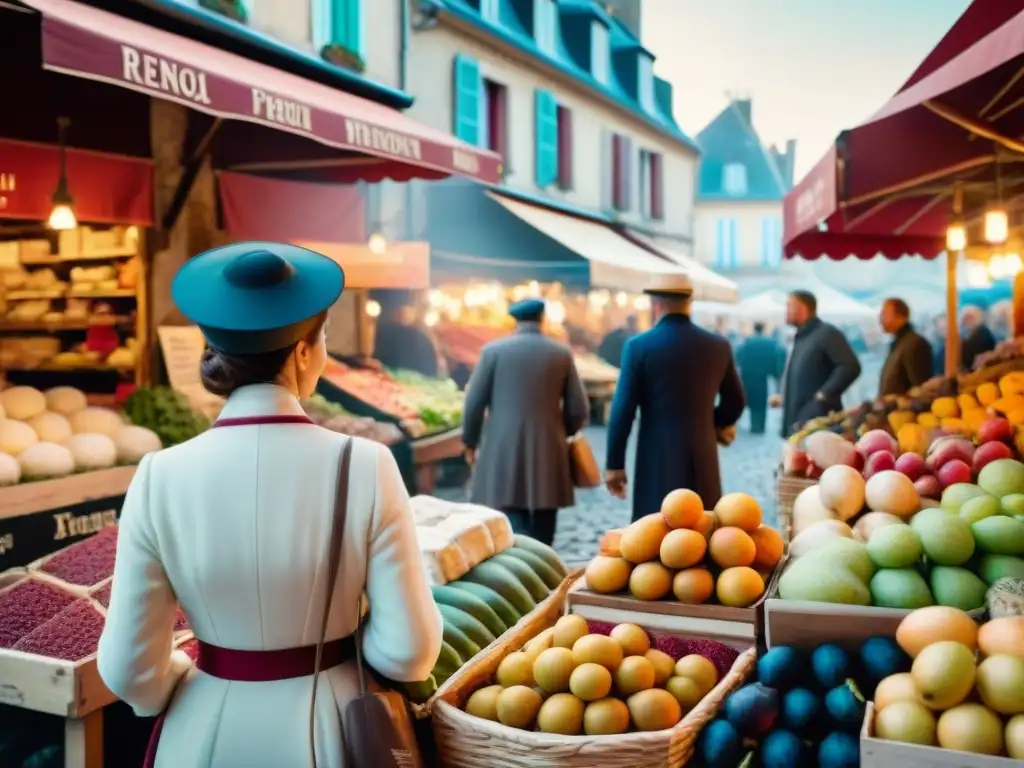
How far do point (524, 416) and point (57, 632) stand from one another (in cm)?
347

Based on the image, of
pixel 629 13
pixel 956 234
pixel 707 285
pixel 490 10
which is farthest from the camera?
pixel 629 13

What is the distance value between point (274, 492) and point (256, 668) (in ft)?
1.30

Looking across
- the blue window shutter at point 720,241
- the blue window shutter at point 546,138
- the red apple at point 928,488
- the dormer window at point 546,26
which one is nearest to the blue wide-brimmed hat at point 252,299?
the red apple at point 928,488

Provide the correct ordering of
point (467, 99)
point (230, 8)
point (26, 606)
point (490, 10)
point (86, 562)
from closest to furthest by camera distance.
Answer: point (26, 606) < point (86, 562) < point (230, 8) < point (467, 99) < point (490, 10)

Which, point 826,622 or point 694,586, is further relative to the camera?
point 694,586

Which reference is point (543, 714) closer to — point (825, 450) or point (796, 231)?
point (825, 450)

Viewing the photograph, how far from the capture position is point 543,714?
254 cm

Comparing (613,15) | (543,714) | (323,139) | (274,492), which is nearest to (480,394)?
(323,139)

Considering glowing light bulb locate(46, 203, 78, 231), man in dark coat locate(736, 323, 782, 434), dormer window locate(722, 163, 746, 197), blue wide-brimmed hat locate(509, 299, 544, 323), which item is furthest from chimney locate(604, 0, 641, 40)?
glowing light bulb locate(46, 203, 78, 231)

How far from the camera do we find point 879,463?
13.8ft

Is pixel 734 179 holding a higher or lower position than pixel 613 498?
higher

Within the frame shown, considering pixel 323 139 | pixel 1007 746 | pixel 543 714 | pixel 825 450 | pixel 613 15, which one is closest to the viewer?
pixel 1007 746

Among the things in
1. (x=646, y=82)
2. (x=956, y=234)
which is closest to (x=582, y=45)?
(x=646, y=82)

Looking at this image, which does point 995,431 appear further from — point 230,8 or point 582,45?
point 582,45
